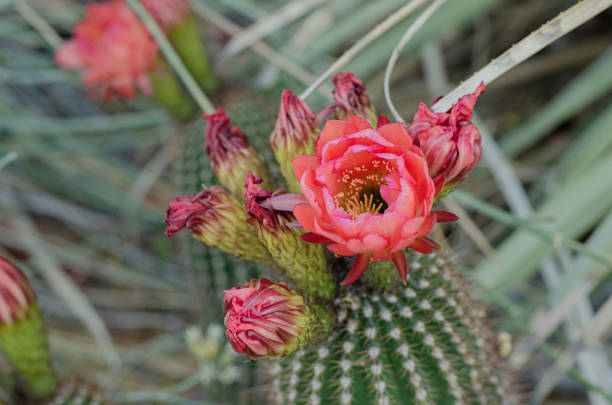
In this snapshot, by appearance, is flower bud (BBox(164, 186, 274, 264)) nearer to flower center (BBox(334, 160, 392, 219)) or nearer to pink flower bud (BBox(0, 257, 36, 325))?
flower center (BBox(334, 160, 392, 219))

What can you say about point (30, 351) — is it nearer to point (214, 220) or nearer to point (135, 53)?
point (214, 220)

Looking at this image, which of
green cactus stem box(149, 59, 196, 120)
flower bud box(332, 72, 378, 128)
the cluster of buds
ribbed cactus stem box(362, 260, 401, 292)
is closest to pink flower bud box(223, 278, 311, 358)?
the cluster of buds

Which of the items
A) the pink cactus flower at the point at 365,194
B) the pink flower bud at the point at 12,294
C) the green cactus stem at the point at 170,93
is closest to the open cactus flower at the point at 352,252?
the pink cactus flower at the point at 365,194

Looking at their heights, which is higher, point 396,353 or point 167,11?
point 167,11

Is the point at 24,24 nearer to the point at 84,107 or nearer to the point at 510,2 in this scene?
the point at 84,107

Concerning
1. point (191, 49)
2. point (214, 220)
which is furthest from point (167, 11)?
point (214, 220)

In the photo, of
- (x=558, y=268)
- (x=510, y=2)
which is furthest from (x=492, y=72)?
(x=510, y=2)
